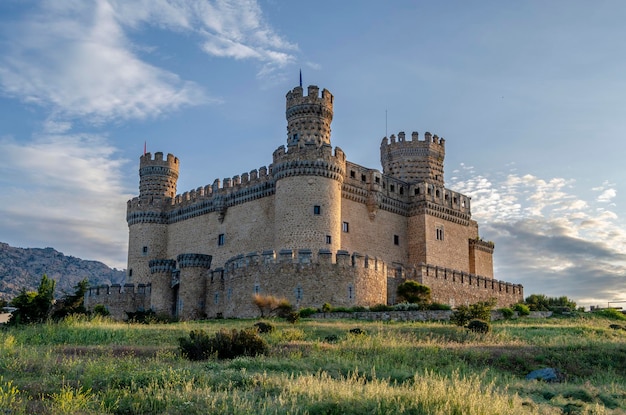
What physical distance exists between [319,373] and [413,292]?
21.5m

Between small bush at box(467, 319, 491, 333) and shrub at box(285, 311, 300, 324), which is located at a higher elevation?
shrub at box(285, 311, 300, 324)

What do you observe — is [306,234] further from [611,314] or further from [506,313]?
[611,314]

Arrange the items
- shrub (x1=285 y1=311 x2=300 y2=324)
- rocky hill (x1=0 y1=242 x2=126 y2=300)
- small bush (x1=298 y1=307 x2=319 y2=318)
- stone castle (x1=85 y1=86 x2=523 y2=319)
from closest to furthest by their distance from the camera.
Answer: shrub (x1=285 y1=311 x2=300 y2=324) → small bush (x1=298 y1=307 x2=319 y2=318) → stone castle (x1=85 y1=86 x2=523 y2=319) → rocky hill (x1=0 y1=242 x2=126 y2=300)

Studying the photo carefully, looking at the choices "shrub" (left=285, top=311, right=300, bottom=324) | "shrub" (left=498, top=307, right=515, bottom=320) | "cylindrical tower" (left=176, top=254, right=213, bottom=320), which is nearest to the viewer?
"shrub" (left=285, top=311, right=300, bottom=324)

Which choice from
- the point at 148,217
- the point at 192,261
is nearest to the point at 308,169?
the point at 192,261

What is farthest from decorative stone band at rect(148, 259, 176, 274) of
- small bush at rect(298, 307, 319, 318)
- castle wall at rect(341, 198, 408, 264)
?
small bush at rect(298, 307, 319, 318)

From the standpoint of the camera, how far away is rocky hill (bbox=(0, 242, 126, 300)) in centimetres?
9412

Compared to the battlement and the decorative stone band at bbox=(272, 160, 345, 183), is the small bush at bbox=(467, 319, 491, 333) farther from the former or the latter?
the battlement

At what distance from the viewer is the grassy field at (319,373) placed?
11.1 meters

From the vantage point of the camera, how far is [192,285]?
3591 cm

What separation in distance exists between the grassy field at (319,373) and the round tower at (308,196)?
1051cm

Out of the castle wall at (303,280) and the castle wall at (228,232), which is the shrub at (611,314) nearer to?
the castle wall at (303,280)

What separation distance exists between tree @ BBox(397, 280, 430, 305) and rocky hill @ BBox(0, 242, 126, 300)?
66102mm

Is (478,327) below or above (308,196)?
below
